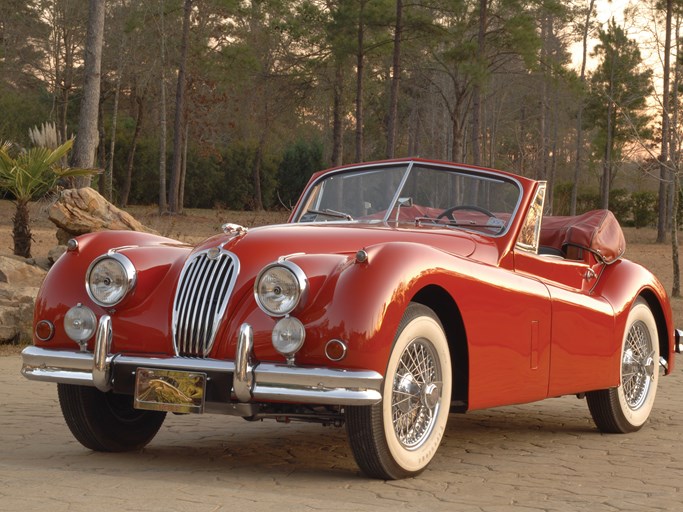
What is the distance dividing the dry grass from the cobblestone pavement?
11.3 meters

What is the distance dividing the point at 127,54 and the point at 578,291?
1421 inches

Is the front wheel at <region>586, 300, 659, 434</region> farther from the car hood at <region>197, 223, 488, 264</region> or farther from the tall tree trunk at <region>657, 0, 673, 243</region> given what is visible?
the tall tree trunk at <region>657, 0, 673, 243</region>

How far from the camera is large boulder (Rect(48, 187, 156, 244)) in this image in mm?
16750

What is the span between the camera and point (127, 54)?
40781mm

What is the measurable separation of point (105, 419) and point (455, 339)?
1916mm

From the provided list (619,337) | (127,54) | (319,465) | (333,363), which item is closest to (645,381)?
(619,337)

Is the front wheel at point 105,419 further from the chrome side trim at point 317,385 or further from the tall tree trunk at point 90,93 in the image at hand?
the tall tree trunk at point 90,93

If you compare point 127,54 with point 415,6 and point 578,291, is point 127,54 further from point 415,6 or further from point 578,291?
point 578,291

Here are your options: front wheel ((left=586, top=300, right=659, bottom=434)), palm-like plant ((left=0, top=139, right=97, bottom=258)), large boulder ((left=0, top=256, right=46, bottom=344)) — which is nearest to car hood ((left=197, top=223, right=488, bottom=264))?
front wheel ((left=586, top=300, right=659, bottom=434))

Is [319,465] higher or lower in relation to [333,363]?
lower

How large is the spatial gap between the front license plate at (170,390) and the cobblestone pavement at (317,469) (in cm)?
34

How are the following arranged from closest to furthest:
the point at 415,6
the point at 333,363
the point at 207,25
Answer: the point at 333,363, the point at 415,6, the point at 207,25

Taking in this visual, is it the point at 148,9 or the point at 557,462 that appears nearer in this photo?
the point at 557,462

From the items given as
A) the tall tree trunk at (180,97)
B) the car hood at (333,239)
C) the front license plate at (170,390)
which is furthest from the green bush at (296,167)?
the front license plate at (170,390)
